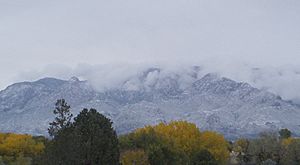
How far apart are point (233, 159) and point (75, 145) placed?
87.0m

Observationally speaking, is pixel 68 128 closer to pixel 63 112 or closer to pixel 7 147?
pixel 63 112

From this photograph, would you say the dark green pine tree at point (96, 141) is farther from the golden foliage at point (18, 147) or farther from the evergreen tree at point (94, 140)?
the golden foliage at point (18, 147)

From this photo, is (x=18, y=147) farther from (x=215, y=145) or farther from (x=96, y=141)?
(x=96, y=141)

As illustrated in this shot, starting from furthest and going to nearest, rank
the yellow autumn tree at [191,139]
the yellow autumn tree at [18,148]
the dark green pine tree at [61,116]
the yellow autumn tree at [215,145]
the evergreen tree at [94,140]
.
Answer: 1. the yellow autumn tree at [215,145]
2. the yellow autumn tree at [191,139]
3. the yellow autumn tree at [18,148]
4. the evergreen tree at [94,140]
5. the dark green pine tree at [61,116]

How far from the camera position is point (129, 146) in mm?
91375

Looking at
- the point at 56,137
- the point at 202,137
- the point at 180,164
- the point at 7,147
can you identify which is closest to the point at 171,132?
the point at 202,137

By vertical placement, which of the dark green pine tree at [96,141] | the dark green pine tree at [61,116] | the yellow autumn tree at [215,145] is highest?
the dark green pine tree at [61,116]

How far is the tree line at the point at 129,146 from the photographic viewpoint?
46.4m

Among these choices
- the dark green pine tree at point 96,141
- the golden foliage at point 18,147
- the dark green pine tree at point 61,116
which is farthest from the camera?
the golden foliage at point 18,147

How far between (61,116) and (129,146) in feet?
149

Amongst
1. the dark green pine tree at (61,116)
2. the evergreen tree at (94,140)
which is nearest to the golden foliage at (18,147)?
the evergreen tree at (94,140)

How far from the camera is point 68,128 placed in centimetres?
4628

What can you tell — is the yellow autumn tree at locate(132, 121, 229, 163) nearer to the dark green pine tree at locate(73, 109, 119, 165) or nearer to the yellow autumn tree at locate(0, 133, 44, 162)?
the yellow autumn tree at locate(0, 133, 44, 162)

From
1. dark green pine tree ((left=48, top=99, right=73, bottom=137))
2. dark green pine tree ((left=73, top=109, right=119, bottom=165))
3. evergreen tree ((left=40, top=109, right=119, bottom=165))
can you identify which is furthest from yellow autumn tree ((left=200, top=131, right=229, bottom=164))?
dark green pine tree ((left=48, top=99, right=73, bottom=137))
